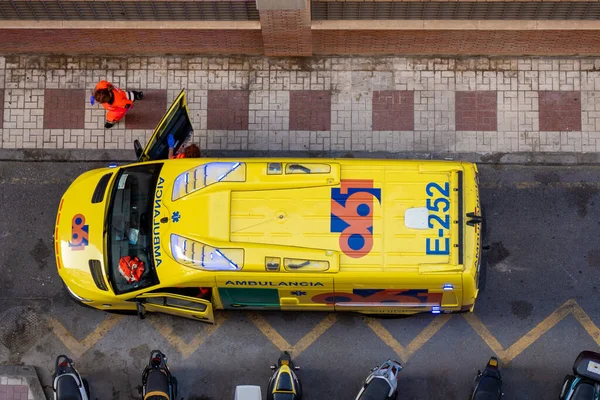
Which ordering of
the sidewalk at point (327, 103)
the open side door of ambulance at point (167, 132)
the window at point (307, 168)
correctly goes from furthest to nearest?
the sidewalk at point (327, 103) < the open side door of ambulance at point (167, 132) < the window at point (307, 168)

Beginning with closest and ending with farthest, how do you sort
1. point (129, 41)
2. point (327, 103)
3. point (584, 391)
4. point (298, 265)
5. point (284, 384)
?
point (298, 265)
point (584, 391)
point (284, 384)
point (129, 41)
point (327, 103)

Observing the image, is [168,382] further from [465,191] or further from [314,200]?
[465,191]

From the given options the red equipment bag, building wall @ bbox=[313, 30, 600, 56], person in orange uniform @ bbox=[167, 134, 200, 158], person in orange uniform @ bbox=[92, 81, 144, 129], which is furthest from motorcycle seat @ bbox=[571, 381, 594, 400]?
person in orange uniform @ bbox=[92, 81, 144, 129]

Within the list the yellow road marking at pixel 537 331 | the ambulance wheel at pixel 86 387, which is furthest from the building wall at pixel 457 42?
the ambulance wheel at pixel 86 387

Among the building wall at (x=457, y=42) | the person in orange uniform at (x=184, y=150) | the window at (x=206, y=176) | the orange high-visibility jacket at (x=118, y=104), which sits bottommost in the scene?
the window at (x=206, y=176)

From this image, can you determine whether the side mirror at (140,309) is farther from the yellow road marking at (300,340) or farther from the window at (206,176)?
the yellow road marking at (300,340)

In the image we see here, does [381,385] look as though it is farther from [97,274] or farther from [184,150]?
[184,150]

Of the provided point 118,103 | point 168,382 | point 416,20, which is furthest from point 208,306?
point 416,20

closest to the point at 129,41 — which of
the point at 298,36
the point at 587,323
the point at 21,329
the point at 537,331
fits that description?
the point at 298,36
